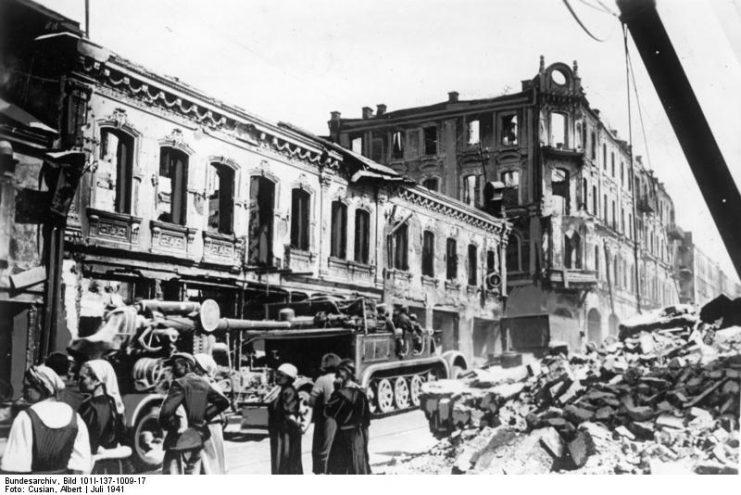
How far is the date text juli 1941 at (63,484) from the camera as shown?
19.5 feet

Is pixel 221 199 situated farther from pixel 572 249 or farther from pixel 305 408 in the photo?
pixel 572 249

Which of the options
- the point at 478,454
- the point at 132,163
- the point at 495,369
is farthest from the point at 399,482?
the point at 132,163

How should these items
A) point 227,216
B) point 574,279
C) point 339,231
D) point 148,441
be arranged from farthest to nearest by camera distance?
1. point 339,231
2. point 574,279
3. point 227,216
4. point 148,441

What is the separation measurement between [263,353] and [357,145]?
333 centimetres

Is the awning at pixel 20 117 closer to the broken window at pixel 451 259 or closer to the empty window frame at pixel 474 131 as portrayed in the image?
the empty window frame at pixel 474 131

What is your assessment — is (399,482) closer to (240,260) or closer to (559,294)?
(240,260)

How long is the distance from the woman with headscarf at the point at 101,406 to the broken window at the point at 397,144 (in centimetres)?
515

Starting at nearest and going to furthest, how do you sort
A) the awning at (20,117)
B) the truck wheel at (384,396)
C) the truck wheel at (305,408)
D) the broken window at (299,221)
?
the awning at (20,117) < the truck wheel at (305,408) < the broken window at (299,221) < the truck wheel at (384,396)

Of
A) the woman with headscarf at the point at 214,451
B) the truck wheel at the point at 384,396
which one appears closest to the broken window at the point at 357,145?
the truck wheel at the point at 384,396

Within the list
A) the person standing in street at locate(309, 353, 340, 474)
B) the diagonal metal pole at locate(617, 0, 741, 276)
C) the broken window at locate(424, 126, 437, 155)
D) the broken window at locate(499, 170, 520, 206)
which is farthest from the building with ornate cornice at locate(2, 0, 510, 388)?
the diagonal metal pole at locate(617, 0, 741, 276)

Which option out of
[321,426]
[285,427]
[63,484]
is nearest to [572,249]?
[321,426]

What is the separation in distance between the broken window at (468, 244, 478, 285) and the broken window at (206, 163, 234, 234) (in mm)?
4339

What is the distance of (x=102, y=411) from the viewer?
6.07m

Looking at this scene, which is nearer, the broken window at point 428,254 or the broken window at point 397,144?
the broken window at point 397,144
